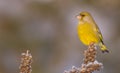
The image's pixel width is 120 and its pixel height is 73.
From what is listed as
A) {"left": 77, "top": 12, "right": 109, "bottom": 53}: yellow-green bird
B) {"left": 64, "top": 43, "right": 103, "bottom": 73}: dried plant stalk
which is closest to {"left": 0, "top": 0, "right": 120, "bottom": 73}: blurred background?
{"left": 77, "top": 12, "right": 109, "bottom": 53}: yellow-green bird

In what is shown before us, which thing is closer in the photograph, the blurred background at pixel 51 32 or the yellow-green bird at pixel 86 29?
the yellow-green bird at pixel 86 29

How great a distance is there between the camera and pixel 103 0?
1049cm

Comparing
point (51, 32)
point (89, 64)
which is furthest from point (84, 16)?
point (51, 32)

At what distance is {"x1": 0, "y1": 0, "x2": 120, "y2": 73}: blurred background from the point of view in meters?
8.69

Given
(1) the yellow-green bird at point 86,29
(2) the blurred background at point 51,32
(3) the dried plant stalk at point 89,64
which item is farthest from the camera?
(2) the blurred background at point 51,32

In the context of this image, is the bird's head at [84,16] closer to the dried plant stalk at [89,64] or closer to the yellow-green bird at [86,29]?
the yellow-green bird at [86,29]

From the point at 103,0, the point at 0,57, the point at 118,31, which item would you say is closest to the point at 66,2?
the point at 103,0

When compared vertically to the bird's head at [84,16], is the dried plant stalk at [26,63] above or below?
below

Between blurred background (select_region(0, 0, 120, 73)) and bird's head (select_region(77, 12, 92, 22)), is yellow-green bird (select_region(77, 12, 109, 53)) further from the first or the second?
blurred background (select_region(0, 0, 120, 73))

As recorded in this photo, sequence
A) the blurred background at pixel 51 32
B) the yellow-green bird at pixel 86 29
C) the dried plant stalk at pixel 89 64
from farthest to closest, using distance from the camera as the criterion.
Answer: the blurred background at pixel 51 32 → the yellow-green bird at pixel 86 29 → the dried plant stalk at pixel 89 64

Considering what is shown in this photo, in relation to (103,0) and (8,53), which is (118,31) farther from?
(8,53)

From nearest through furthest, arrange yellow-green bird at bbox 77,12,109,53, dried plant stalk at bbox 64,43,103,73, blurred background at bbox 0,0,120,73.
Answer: dried plant stalk at bbox 64,43,103,73 → yellow-green bird at bbox 77,12,109,53 → blurred background at bbox 0,0,120,73

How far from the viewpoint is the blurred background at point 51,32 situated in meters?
8.69

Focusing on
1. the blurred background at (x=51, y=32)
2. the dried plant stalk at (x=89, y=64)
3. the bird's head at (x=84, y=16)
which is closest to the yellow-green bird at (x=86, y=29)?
the bird's head at (x=84, y=16)
